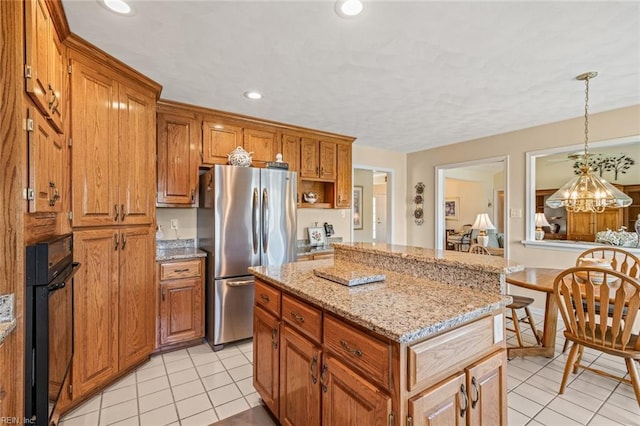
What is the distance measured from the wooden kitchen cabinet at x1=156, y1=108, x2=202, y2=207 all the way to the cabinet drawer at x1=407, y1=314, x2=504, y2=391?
278cm

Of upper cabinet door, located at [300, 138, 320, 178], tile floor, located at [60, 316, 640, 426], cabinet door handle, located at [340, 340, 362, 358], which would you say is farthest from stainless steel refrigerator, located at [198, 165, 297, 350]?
cabinet door handle, located at [340, 340, 362, 358]

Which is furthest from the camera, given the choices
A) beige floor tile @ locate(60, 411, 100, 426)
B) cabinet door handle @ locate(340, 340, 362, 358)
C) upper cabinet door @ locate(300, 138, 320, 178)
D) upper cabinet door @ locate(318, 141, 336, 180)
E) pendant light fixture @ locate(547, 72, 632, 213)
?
upper cabinet door @ locate(318, 141, 336, 180)

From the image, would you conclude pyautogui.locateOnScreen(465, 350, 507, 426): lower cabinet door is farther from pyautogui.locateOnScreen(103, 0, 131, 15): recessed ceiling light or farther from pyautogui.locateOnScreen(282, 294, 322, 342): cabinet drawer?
pyautogui.locateOnScreen(103, 0, 131, 15): recessed ceiling light

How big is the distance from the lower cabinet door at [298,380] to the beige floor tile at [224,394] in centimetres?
63

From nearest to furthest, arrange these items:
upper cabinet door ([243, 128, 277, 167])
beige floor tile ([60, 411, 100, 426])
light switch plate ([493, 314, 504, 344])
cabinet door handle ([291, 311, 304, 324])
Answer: light switch plate ([493, 314, 504, 344])
cabinet door handle ([291, 311, 304, 324])
beige floor tile ([60, 411, 100, 426])
upper cabinet door ([243, 128, 277, 167])

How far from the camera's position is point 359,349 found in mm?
1165

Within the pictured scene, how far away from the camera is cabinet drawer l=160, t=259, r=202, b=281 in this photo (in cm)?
278

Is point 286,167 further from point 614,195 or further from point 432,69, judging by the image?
point 614,195

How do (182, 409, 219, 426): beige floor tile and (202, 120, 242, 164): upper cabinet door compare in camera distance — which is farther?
(202, 120, 242, 164): upper cabinet door

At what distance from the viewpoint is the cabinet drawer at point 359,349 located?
1065mm

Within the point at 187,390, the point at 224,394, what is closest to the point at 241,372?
the point at 224,394

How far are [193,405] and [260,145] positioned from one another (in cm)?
266

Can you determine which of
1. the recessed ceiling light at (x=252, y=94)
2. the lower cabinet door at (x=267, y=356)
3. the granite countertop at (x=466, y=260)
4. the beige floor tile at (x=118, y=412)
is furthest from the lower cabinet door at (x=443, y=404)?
the recessed ceiling light at (x=252, y=94)

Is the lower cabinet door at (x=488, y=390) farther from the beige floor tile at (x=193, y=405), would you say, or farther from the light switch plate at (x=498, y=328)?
the beige floor tile at (x=193, y=405)
